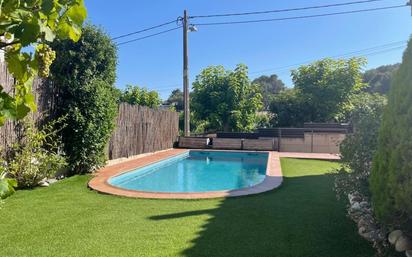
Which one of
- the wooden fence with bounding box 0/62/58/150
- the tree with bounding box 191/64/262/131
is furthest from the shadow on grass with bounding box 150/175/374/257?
the tree with bounding box 191/64/262/131

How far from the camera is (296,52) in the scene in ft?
94.6

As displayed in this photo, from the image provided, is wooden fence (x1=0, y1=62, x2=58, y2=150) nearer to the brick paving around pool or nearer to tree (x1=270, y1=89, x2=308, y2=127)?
the brick paving around pool

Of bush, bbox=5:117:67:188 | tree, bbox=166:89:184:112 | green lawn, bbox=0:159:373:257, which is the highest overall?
tree, bbox=166:89:184:112

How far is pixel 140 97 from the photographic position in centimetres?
2750

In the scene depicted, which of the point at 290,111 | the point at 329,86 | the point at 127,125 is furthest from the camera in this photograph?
the point at 290,111

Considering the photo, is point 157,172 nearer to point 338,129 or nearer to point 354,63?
point 338,129

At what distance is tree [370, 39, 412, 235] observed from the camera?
3.27 meters

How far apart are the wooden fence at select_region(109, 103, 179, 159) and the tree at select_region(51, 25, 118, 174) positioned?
8.71ft

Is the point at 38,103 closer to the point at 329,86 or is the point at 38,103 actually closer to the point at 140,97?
the point at 329,86

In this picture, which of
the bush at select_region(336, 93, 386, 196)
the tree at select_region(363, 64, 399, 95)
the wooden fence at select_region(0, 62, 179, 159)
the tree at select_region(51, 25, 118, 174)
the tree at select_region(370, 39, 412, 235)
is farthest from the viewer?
the tree at select_region(363, 64, 399, 95)

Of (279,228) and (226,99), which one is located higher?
(226,99)

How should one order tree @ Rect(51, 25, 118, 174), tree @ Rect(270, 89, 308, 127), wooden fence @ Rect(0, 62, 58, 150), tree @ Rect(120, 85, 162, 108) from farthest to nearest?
tree @ Rect(120, 85, 162, 108)
tree @ Rect(270, 89, 308, 127)
tree @ Rect(51, 25, 118, 174)
wooden fence @ Rect(0, 62, 58, 150)

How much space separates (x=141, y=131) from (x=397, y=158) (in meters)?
12.1

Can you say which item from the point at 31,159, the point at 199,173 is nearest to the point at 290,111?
the point at 199,173
